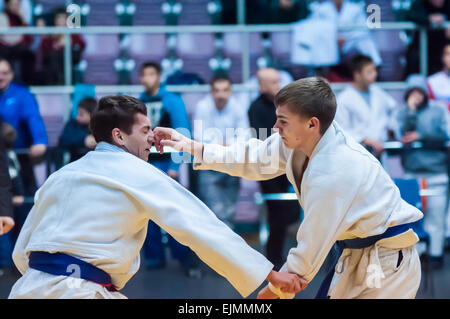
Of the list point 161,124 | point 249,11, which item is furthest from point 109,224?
point 249,11

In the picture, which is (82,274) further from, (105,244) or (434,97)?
(434,97)

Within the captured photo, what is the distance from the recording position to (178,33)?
686cm

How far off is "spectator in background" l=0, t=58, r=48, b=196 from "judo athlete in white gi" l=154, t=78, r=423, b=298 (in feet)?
9.47

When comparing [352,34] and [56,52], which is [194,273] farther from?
[352,34]

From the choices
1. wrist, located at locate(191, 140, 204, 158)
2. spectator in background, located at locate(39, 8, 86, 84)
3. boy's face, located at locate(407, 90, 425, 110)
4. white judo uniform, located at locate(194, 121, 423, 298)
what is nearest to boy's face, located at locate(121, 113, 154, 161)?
wrist, located at locate(191, 140, 204, 158)

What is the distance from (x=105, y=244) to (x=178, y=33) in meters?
4.68

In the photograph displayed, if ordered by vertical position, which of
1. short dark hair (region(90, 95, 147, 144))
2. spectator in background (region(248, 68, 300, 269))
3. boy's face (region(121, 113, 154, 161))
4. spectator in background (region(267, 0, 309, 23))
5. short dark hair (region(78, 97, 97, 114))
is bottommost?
spectator in background (region(248, 68, 300, 269))

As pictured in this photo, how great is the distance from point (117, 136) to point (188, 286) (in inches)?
104

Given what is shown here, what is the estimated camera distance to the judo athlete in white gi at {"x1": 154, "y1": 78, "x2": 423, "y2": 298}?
103 inches

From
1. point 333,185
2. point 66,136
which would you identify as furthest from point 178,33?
point 333,185

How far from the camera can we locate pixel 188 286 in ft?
16.6

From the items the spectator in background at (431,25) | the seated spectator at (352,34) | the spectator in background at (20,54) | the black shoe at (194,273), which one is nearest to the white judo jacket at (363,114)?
the seated spectator at (352,34)

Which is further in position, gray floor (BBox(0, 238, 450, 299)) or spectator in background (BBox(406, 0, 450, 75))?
spectator in background (BBox(406, 0, 450, 75))

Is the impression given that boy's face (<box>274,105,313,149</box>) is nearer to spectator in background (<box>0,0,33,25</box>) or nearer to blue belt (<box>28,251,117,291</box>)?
blue belt (<box>28,251,117,291</box>)
